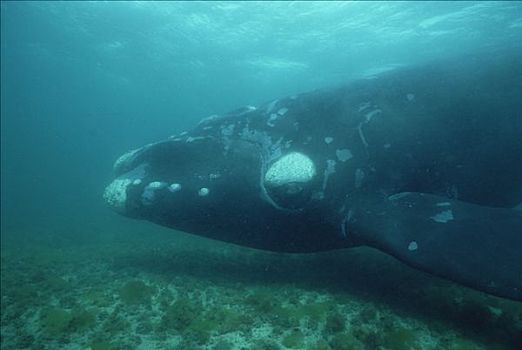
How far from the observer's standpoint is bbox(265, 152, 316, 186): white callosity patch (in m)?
6.62

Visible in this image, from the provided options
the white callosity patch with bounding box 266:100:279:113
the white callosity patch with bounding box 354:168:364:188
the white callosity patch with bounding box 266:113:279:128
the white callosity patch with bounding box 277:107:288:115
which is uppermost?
the white callosity patch with bounding box 266:100:279:113

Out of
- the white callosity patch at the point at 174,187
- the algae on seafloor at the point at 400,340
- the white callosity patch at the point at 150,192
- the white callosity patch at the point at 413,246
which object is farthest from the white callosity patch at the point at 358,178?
the white callosity patch at the point at 150,192

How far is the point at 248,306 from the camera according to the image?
20.4ft

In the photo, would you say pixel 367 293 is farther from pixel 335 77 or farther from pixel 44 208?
pixel 335 77

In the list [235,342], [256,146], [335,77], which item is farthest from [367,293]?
[335,77]

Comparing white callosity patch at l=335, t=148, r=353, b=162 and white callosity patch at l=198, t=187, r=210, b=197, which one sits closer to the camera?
white callosity patch at l=335, t=148, r=353, b=162

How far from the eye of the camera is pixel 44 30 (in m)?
38.4

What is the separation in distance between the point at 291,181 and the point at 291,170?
219 millimetres

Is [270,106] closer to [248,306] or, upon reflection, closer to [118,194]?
[118,194]

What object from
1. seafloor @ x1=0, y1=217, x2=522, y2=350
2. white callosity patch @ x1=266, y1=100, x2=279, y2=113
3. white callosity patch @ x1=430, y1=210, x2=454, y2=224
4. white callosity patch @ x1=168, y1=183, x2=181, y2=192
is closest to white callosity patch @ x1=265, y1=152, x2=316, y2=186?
white callosity patch @ x1=266, y1=100, x2=279, y2=113

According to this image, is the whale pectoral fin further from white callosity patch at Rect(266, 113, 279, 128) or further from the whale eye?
white callosity patch at Rect(266, 113, 279, 128)

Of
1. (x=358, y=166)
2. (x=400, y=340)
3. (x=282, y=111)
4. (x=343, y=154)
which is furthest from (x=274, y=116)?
(x=400, y=340)

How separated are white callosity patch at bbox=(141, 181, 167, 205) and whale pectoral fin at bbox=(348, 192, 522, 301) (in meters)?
3.94

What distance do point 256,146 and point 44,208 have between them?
2319 cm
